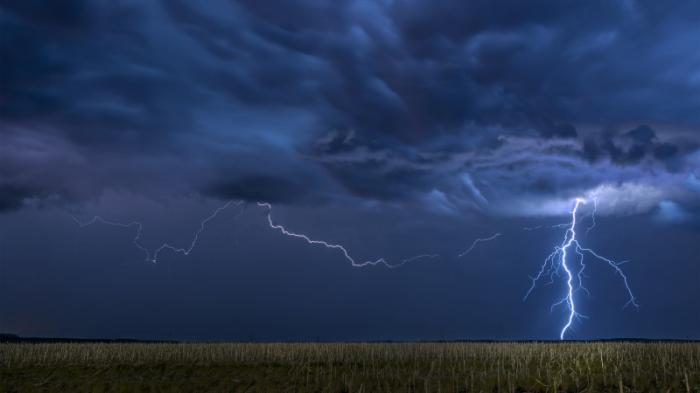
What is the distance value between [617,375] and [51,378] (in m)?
21.0

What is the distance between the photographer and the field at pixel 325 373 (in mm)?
20547

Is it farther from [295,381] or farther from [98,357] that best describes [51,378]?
[295,381]

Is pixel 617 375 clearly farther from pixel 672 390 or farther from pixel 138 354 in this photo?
pixel 138 354

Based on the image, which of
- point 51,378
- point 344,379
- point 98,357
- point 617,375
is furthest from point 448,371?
point 98,357

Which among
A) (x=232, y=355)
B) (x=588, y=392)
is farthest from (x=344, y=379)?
(x=232, y=355)

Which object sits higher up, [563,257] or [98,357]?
[563,257]

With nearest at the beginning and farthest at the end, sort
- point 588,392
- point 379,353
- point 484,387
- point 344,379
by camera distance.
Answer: point 588,392
point 484,387
point 344,379
point 379,353

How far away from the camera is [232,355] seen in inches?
1352

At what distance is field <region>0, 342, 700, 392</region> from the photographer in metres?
20.5

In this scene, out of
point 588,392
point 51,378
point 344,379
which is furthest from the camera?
point 51,378

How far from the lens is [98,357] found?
32656mm

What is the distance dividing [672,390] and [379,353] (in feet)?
62.7

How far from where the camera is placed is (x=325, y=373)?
2552cm

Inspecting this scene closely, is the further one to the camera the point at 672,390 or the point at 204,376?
the point at 204,376
